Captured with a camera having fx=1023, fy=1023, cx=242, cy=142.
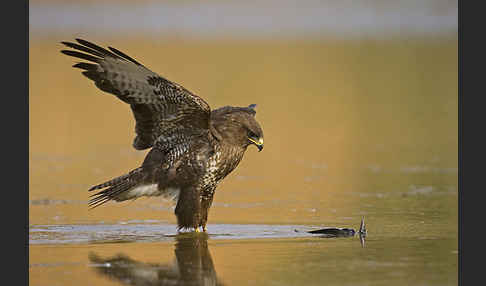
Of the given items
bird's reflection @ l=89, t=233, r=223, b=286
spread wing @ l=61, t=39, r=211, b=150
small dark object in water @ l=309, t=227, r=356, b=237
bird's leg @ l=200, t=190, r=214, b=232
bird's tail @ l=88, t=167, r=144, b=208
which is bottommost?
bird's reflection @ l=89, t=233, r=223, b=286

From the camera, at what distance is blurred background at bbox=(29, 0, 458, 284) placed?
9602 mm

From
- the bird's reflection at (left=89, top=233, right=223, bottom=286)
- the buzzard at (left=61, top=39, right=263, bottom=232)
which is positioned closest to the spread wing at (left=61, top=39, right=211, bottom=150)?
the buzzard at (left=61, top=39, right=263, bottom=232)

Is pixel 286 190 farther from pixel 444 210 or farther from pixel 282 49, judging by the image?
pixel 282 49

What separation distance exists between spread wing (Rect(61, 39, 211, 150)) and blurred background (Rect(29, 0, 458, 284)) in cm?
97

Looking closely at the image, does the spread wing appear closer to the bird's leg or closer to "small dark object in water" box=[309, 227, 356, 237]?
the bird's leg

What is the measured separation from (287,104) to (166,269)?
35.6 ft

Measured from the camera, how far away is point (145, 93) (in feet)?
26.9

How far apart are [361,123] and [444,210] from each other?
641cm

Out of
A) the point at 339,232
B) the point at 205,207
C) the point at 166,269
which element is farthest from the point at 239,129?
the point at 166,269

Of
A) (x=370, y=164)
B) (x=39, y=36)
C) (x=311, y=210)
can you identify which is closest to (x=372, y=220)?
(x=311, y=210)

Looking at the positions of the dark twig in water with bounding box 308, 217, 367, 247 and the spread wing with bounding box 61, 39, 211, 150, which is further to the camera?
the spread wing with bounding box 61, 39, 211, 150

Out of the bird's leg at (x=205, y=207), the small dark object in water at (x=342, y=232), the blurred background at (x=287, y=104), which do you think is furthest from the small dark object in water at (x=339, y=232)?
the bird's leg at (x=205, y=207)

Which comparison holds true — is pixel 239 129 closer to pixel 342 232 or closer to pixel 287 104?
pixel 342 232

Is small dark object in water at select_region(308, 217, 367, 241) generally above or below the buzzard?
below
